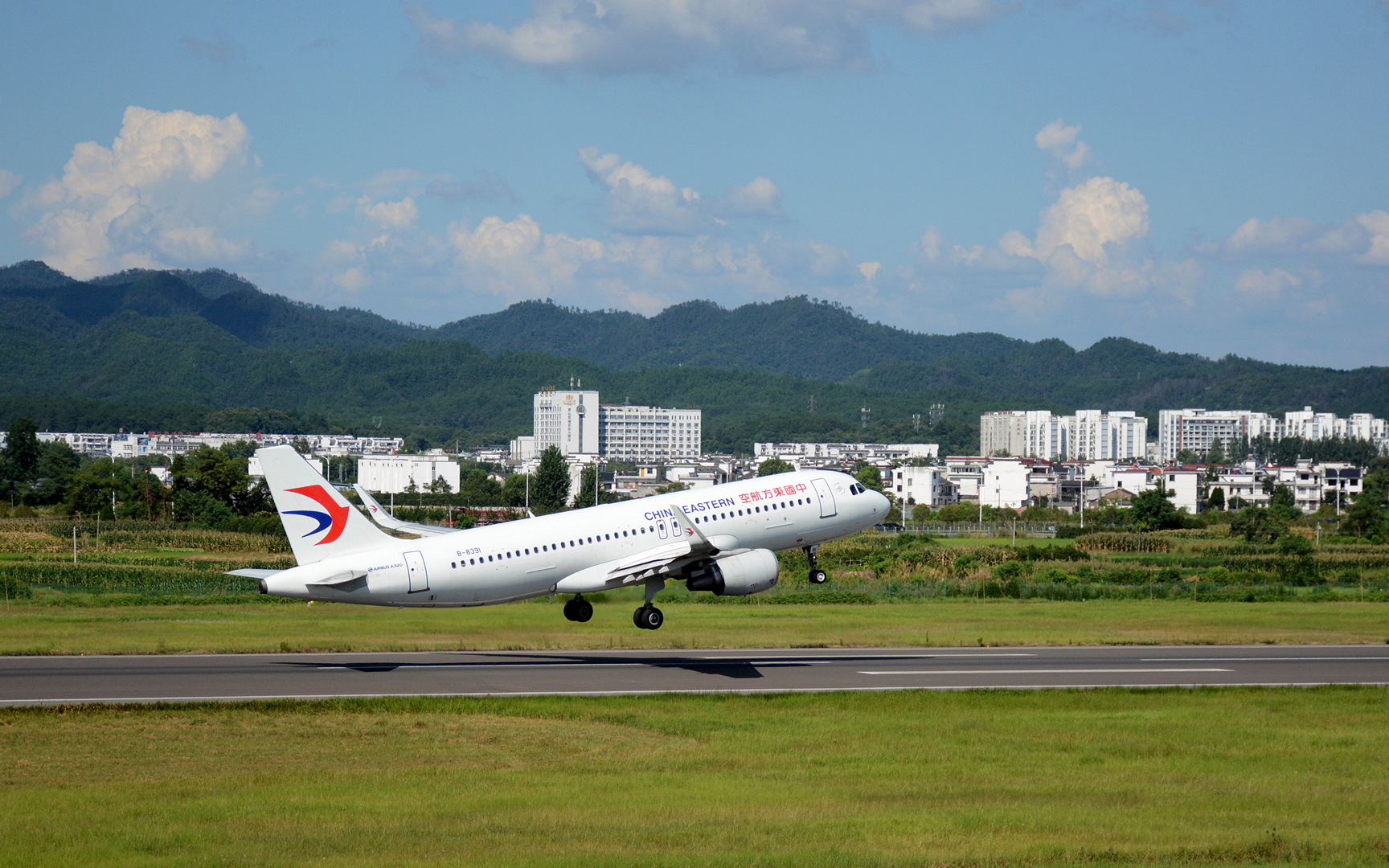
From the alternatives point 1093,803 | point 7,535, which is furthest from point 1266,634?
point 7,535

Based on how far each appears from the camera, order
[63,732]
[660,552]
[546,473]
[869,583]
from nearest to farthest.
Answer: [63,732]
[660,552]
[869,583]
[546,473]

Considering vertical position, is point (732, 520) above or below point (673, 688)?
above

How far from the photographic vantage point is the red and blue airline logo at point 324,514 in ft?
147

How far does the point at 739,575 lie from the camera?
1855 inches

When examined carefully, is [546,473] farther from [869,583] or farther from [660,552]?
[660,552]

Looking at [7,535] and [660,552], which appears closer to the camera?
[660,552]

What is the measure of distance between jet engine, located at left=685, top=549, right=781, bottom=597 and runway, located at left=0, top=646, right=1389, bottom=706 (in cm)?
284

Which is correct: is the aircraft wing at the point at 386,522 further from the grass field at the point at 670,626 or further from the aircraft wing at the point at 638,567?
the grass field at the point at 670,626

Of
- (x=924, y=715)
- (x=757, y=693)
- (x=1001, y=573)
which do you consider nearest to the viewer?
(x=924, y=715)

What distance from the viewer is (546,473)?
160 metres

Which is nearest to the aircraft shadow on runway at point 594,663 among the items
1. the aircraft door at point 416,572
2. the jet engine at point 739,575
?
the jet engine at point 739,575

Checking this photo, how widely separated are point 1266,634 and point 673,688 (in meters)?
33.4

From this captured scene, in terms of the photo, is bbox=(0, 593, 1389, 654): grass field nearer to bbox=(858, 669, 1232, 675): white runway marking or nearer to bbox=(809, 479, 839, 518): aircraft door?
bbox=(809, 479, 839, 518): aircraft door

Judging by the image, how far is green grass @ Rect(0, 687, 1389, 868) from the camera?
2334 centimetres
